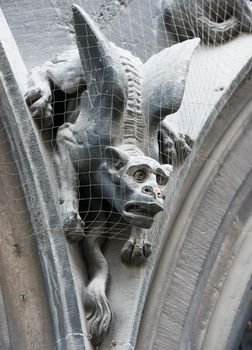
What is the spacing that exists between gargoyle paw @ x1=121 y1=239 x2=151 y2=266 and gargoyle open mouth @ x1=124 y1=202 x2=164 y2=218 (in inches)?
5.5

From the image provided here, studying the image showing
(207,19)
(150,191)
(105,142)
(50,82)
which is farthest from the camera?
(207,19)

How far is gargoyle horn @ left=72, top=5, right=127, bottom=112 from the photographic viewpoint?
3.00m

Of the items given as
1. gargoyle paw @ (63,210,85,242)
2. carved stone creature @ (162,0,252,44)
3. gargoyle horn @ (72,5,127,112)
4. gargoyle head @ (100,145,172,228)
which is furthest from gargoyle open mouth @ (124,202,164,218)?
carved stone creature @ (162,0,252,44)

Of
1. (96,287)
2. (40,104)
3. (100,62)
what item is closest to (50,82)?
(40,104)

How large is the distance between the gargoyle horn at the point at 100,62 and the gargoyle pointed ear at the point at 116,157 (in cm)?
10

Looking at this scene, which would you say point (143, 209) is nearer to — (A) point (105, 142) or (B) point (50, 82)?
(A) point (105, 142)

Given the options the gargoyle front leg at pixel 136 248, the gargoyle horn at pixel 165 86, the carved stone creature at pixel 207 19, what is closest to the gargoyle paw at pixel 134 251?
the gargoyle front leg at pixel 136 248

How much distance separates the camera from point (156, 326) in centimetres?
321

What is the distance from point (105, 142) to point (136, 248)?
26 centimetres

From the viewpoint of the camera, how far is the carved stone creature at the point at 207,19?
3.57 metres

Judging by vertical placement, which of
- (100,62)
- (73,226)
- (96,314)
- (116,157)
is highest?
(100,62)

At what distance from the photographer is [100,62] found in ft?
9.88

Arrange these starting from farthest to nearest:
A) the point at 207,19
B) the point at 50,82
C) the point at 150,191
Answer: the point at 207,19
the point at 50,82
the point at 150,191

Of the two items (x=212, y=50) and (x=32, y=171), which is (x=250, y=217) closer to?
(x=212, y=50)
